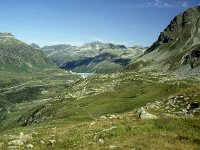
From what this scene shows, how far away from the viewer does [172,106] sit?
2277 inches

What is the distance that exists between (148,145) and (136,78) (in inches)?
6476

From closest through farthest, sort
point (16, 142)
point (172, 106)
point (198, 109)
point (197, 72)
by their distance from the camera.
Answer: point (16, 142), point (198, 109), point (172, 106), point (197, 72)

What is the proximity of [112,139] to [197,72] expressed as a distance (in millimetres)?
140166

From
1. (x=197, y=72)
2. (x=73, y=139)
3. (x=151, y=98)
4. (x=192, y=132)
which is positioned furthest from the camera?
(x=197, y=72)

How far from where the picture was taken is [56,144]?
32500 mm

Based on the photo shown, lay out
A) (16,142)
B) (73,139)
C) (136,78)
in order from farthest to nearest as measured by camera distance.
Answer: (136,78) < (16,142) < (73,139)

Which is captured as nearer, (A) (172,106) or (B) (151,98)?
(A) (172,106)

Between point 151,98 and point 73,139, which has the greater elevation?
point 73,139

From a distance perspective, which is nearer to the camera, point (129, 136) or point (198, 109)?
point (129, 136)

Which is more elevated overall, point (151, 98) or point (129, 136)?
point (129, 136)

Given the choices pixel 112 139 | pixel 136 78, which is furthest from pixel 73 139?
pixel 136 78

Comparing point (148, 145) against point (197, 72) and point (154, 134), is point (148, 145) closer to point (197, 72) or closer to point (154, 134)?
point (154, 134)

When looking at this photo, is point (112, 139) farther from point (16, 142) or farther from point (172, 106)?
point (172, 106)

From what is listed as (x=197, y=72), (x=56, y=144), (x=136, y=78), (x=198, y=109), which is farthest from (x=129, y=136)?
(x=136, y=78)
